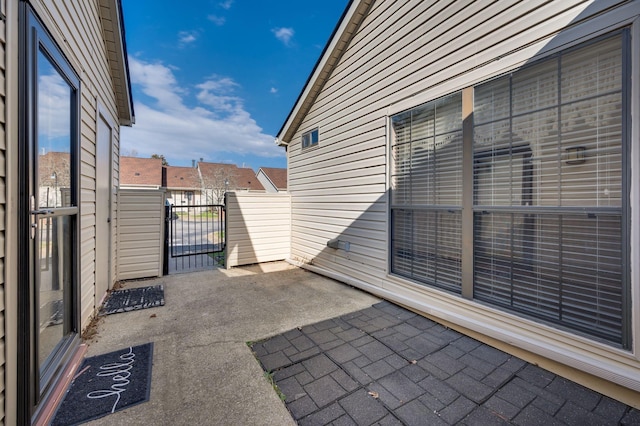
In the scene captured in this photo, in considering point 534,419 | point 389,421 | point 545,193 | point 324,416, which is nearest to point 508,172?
point 545,193

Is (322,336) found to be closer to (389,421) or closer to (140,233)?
(389,421)

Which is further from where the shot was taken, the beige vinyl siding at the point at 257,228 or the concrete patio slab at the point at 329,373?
the beige vinyl siding at the point at 257,228

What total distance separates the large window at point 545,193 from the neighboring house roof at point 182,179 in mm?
28335

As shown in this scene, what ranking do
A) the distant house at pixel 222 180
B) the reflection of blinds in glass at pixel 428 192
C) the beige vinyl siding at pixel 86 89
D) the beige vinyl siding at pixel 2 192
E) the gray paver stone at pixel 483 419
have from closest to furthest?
the beige vinyl siding at pixel 2 192
the gray paver stone at pixel 483 419
the beige vinyl siding at pixel 86 89
the reflection of blinds in glass at pixel 428 192
the distant house at pixel 222 180

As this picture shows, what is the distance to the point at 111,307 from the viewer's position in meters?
3.38

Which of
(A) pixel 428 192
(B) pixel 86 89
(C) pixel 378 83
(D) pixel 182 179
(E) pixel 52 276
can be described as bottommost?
(E) pixel 52 276

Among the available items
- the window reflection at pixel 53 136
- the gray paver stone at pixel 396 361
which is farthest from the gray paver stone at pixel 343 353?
the window reflection at pixel 53 136

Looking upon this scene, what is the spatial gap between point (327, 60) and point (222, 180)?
23.9 metres

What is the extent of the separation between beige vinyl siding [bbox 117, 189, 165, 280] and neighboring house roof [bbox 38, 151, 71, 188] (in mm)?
2447

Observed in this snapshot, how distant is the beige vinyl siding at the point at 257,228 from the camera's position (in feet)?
18.3

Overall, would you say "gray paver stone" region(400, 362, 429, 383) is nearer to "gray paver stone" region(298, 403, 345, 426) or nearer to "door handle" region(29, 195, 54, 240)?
"gray paver stone" region(298, 403, 345, 426)

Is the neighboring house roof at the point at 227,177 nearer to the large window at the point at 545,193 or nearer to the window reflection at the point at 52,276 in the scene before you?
the window reflection at the point at 52,276

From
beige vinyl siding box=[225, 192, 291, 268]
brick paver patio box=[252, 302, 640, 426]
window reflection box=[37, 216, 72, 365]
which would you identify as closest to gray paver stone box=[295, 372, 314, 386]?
brick paver patio box=[252, 302, 640, 426]

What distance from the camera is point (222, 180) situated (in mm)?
26422
